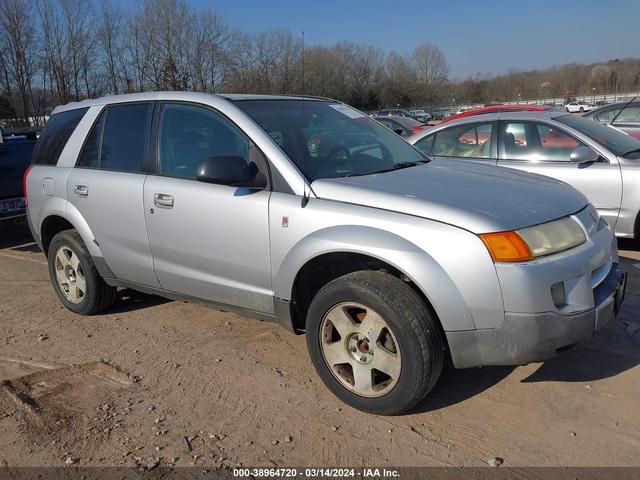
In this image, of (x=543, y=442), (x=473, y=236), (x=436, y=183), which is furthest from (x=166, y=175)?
(x=543, y=442)

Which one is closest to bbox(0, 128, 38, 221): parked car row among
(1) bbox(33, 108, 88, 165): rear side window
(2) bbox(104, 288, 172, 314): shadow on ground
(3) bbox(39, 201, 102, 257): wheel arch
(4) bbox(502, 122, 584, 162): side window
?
(1) bbox(33, 108, 88, 165): rear side window

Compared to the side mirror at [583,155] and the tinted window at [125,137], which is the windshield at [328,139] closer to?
the tinted window at [125,137]

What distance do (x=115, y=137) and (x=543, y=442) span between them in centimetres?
355

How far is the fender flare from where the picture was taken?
8.85ft

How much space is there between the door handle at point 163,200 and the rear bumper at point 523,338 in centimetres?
203

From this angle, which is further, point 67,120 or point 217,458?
point 67,120

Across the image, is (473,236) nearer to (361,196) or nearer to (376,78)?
(361,196)

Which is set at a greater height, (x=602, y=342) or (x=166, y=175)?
(x=166, y=175)

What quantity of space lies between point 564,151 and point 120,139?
179 inches

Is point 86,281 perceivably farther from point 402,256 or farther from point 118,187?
point 402,256

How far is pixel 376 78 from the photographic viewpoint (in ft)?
251

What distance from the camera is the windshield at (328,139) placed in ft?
11.3

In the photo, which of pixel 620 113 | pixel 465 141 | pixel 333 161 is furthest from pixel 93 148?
pixel 620 113

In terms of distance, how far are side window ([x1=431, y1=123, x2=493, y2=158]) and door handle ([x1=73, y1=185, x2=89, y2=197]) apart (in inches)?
167
